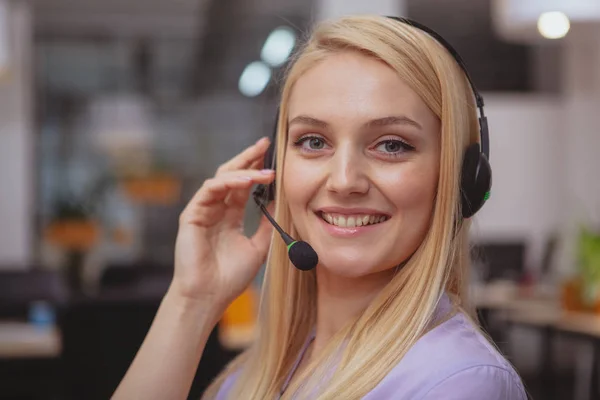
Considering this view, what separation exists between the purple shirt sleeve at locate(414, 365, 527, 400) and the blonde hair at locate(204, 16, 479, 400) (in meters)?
0.08

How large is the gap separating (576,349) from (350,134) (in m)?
6.84

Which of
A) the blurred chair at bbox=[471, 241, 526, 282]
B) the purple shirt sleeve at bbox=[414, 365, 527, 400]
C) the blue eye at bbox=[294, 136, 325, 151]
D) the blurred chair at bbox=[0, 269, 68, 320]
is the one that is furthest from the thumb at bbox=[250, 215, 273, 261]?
the blurred chair at bbox=[471, 241, 526, 282]

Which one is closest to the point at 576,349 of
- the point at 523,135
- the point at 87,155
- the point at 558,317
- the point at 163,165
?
the point at 523,135

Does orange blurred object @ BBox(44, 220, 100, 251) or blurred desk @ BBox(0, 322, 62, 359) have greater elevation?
blurred desk @ BBox(0, 322, 62, 359)

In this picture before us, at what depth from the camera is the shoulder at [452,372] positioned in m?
1.00

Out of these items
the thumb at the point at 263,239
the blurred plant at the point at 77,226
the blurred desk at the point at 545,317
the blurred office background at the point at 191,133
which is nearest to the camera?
the thumb at the point at 263,239

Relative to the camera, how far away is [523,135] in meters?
7.81

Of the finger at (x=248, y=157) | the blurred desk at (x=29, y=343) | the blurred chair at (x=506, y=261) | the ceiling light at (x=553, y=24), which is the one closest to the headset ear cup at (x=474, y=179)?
the finger at (x=248, y=157)

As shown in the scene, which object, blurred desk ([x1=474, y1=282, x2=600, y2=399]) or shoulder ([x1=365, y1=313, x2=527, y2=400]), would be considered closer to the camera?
shoulder ([x1=365, y1=313, x2=527, y2=400])

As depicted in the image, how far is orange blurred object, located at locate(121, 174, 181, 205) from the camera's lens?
8.35 meters

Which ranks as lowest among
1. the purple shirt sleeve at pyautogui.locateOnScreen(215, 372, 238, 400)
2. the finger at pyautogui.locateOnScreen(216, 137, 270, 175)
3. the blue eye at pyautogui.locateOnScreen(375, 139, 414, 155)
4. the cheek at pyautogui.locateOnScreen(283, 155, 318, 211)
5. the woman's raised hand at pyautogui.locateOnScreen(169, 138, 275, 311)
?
the purple shirt sleeve at pyautogui.locateOnScreen(215, 372, 238, 400)

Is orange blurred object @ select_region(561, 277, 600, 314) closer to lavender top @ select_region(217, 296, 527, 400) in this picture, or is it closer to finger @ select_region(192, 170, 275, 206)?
finger @ select_region(192, 170, 275, 206)

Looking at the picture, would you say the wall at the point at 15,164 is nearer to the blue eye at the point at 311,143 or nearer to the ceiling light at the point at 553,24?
the ceiling light at the point at 553,24

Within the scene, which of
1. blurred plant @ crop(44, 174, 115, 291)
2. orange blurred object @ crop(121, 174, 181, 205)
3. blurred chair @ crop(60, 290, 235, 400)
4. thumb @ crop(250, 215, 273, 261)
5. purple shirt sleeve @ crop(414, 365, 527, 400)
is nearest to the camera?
purple shirt sleeve @ crop(414, 365, 527, 400)
